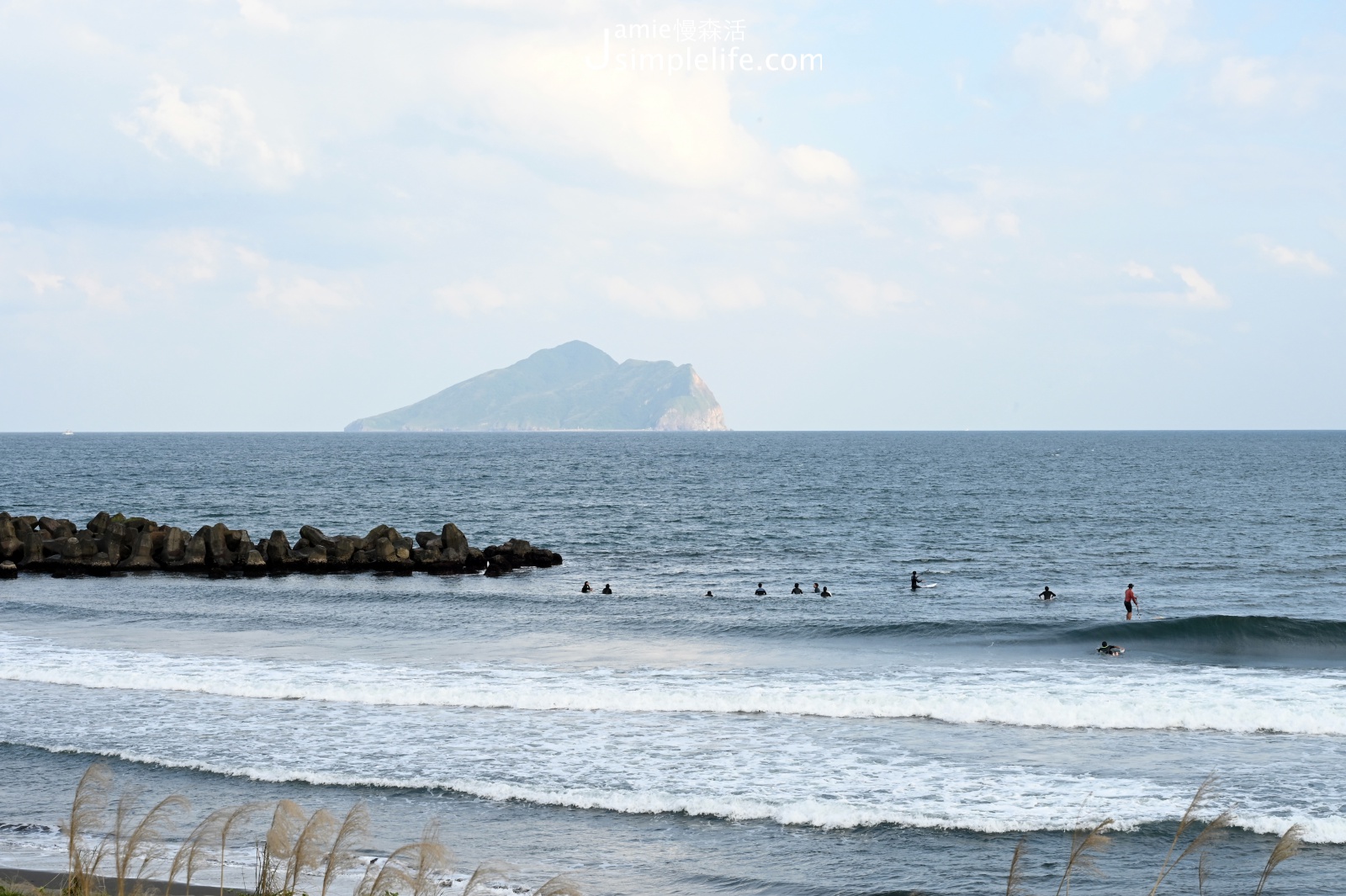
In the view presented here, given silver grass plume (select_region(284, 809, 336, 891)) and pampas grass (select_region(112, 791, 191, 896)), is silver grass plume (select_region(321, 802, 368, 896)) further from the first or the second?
pampas grass (select_region(112, 791, 191, 896))

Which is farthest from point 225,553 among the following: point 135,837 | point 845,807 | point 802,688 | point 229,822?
point 229,822

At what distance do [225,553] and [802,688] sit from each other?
101ft

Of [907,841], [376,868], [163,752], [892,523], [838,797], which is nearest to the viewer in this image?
[376,868]

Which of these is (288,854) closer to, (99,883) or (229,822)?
(229,822)

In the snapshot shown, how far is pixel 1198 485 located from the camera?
96.9m

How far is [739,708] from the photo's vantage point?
22156 mm

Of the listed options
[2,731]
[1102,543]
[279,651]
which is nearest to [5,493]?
[279,651]

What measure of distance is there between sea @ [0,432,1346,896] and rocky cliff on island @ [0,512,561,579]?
4.80 ft

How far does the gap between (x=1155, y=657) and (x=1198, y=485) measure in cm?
7707

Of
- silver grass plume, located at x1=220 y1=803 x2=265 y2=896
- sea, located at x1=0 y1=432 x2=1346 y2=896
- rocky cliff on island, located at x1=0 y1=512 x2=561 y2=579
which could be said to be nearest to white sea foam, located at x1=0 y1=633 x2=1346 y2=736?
sea, located at x1=0 y1=432 x2=1346 y2=896

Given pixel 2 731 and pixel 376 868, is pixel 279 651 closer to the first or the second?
pixel 2 731

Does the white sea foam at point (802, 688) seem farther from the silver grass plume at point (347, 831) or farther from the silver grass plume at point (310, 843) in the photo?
the silver grass plume at point (310, 843)

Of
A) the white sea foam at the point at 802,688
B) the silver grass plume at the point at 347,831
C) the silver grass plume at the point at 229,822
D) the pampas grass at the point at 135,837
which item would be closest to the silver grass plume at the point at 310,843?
the silver grass plume at the point at 347,831

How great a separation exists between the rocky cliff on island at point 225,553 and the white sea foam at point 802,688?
56.4 ft
